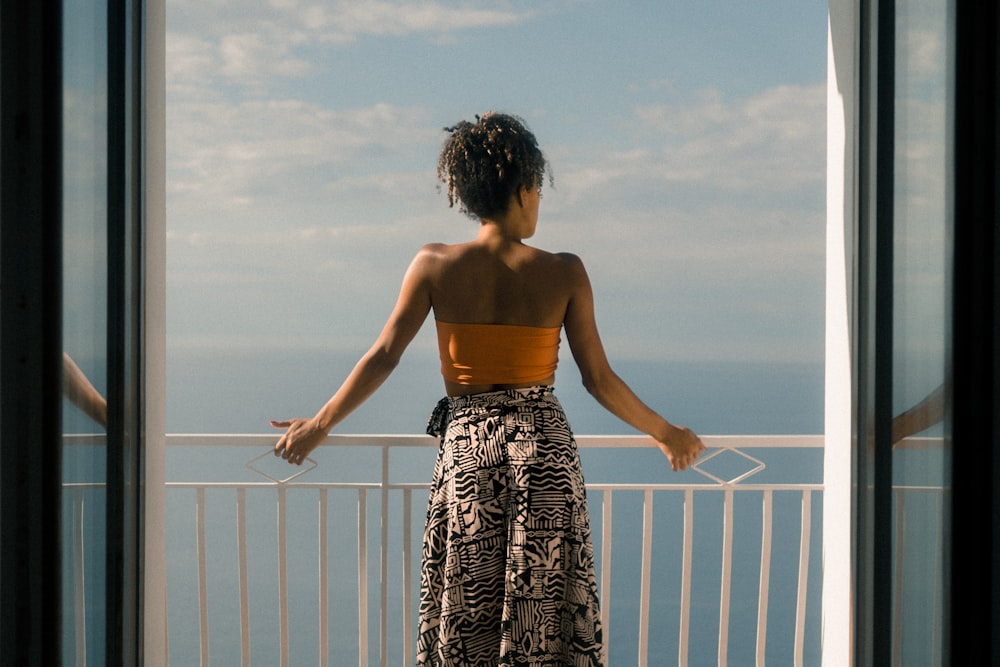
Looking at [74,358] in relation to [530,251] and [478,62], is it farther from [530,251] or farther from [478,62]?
[478,62]

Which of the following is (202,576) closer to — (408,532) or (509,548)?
(408,532)

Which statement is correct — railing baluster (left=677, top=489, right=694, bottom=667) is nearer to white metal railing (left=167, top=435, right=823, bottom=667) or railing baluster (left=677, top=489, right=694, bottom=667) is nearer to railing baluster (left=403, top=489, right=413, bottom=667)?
white metal railing (left=167, top=435, right=823, bottom=667)

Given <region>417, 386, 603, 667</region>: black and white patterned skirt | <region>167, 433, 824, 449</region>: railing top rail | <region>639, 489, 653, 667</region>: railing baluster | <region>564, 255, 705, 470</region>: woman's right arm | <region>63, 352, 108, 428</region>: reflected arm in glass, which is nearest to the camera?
<region>63, 352, 108, 428</region>: reflected arm in glass

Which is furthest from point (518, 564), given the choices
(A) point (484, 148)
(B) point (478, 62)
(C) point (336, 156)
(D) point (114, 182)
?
(C) point (336, 156)

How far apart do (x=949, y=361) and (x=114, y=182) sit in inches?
65.0

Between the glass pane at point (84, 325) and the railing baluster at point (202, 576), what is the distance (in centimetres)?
68

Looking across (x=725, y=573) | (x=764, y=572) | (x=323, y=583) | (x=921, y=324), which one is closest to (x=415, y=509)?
(x=323, y=583)

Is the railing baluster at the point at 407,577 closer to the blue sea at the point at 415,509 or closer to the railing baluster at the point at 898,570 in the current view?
the blue sea at the point at 415,509

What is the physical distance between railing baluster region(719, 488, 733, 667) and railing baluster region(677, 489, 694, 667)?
0.30 feet

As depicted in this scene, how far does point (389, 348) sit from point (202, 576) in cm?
92

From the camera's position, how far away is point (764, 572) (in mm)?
2500

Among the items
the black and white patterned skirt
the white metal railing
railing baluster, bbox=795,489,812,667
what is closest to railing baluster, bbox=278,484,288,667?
the white metal railing

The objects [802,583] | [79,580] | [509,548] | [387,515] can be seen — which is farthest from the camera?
[802,583]

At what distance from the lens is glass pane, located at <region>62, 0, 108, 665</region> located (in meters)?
1.50
